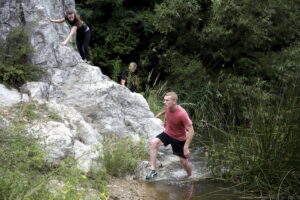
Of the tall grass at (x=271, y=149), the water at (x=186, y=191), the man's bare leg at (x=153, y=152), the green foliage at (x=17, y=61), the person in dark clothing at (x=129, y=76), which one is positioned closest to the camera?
the tall grass at (x=271, y=149)

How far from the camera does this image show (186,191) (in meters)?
5.66

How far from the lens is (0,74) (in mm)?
6816

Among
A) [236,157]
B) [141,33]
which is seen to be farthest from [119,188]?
[141,33]

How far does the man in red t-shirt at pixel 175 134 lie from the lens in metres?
5.93

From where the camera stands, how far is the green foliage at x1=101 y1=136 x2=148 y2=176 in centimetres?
595

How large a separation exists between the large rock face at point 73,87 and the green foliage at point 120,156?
0.53 metres

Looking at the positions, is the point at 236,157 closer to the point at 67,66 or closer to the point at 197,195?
the point at 197,195

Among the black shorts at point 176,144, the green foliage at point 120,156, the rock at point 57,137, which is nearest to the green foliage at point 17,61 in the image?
the rock at point 57,137

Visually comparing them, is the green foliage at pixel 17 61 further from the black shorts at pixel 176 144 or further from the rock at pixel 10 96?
the black shorts at pixel 176 144

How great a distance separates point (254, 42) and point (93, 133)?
735 centimetres

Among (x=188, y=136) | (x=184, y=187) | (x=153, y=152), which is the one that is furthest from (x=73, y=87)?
(x=184, y=187)

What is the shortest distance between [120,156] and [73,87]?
6.96ft

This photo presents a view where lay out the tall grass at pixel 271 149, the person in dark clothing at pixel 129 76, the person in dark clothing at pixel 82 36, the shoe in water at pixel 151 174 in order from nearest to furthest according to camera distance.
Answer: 1. the tall grass at pixel 271 149
2. the shoe in water at pixel 151 174
3. the person in dark clothing at pixel 82 36
4. the person in dark clothing at pixel 129 76

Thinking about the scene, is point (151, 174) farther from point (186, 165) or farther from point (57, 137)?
point (57, 137)
